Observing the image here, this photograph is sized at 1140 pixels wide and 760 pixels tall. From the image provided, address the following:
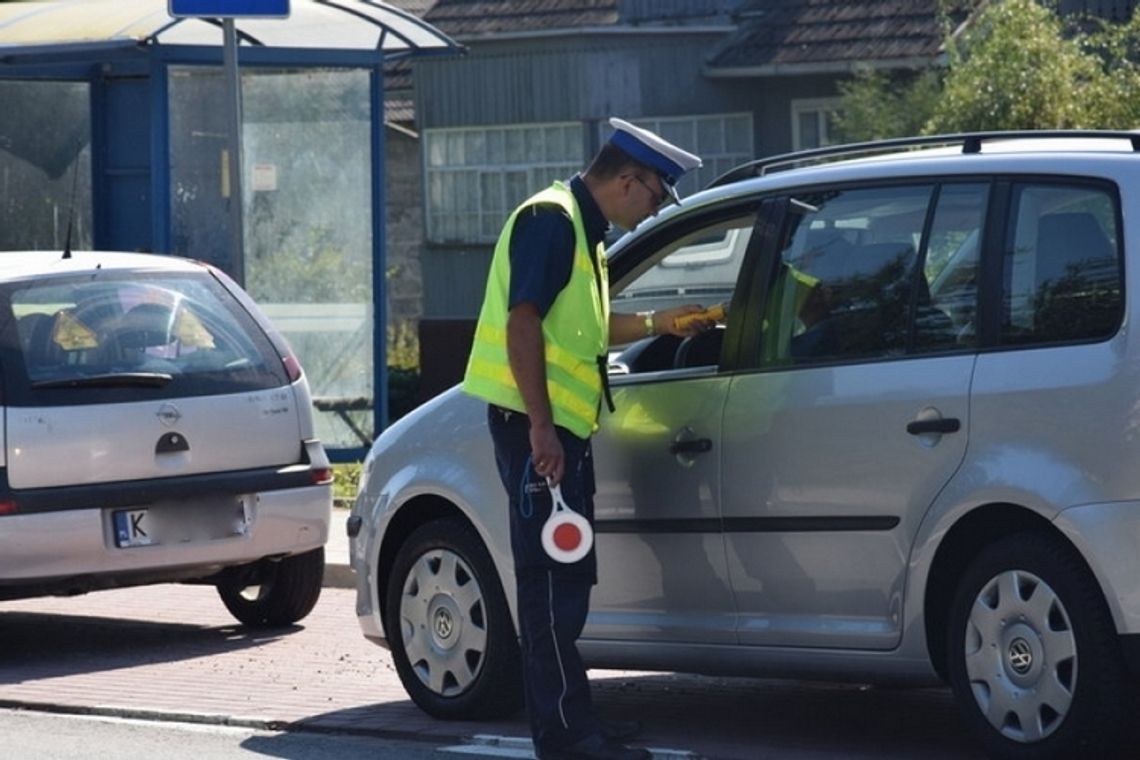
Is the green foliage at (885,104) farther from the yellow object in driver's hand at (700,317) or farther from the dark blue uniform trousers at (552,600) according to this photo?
the dark blue uniform trousers at (552,600)

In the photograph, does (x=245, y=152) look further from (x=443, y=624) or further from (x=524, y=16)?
(x=524, y=16)

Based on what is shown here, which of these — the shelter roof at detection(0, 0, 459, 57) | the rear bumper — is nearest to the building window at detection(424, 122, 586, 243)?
the shelter roof at detection(0, 0, 459, 57)

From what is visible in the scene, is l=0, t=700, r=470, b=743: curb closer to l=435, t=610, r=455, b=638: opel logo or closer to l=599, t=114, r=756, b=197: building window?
l=435, t=610, r=455, b=638: opel logo

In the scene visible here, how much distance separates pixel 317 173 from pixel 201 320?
6836mm

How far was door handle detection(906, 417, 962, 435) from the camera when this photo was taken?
685 cm

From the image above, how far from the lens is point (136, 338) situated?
407 inches

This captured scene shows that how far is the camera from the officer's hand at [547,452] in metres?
7.16

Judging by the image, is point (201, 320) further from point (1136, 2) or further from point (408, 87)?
point (408, 87)

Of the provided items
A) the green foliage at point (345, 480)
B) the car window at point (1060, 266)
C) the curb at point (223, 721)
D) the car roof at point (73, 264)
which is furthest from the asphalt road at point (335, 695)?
the green foliage at point (345, 480)

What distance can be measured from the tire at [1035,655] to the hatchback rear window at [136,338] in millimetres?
4342

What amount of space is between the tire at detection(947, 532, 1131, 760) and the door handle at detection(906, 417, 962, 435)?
0.33 meters

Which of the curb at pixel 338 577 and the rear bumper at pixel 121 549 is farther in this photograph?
the curb at pixel 338 577

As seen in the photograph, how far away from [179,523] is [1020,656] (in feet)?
14.4

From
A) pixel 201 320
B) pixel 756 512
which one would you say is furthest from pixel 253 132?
pixel 756 512
